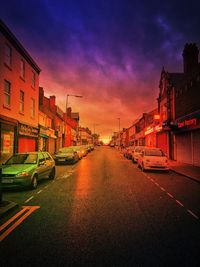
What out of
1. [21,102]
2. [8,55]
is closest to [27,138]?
[21,102]

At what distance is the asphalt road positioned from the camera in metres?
3.61

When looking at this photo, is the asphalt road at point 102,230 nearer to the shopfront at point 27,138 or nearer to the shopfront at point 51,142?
the shopfront at point 27,138

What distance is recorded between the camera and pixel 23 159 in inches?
423

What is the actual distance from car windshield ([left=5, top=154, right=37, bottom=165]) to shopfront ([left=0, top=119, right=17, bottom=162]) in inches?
263

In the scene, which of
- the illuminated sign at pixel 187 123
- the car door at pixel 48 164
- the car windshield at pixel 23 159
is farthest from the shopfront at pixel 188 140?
the car windshield at pixel 23 159

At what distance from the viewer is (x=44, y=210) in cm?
637

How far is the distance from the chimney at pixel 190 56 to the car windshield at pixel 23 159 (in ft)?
66.7

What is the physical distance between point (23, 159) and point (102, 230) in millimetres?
7115

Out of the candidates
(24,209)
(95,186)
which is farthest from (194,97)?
(24,209)

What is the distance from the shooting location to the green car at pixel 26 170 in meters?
8.79

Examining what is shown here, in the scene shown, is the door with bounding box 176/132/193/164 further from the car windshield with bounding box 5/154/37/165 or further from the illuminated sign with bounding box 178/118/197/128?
the car windshield with bounding box 5/154/37/165

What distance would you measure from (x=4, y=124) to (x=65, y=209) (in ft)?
42.1

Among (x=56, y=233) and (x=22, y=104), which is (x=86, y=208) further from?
(x=22, y=104)

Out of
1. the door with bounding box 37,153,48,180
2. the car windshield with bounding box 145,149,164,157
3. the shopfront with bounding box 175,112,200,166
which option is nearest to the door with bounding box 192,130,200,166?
the shopfront with bounding box 175,112,200,166
